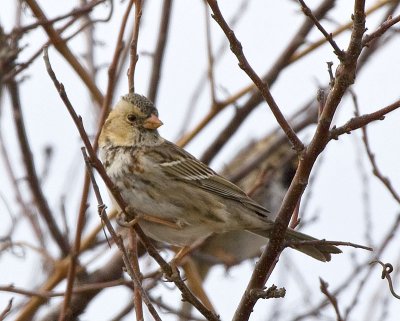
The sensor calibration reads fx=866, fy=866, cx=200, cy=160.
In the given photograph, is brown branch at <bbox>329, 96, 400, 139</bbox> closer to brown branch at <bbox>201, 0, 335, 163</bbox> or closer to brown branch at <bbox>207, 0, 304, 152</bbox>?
brown branch at <bbox>207, 0, 304, 152</bbox>

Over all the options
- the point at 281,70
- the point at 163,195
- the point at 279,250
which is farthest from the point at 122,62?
the point at 279,250

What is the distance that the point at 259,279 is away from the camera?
278 cm

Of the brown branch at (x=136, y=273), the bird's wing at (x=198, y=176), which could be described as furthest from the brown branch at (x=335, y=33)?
the brown branch at (x=136, y=273)

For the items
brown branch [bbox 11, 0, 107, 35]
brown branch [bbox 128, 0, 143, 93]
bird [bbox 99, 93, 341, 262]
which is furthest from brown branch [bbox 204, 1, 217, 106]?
brown branch [bbox 128, 0, 143, 93]

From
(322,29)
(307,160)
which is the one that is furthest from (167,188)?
(322,29)

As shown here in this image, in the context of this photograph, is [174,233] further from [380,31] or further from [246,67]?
[380,31]

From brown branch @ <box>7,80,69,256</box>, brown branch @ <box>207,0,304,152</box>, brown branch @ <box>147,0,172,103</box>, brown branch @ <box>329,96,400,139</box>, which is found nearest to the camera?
brown branch @ <box>207,0,304,152</box>

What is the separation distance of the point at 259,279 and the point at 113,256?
5.88ft

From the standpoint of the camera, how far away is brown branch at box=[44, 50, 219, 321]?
2368 millimetres

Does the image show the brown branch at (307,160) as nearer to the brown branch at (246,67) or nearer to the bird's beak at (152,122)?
the brown branch at (246,67)

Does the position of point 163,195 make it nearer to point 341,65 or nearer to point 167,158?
point 167,158

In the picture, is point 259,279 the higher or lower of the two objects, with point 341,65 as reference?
lower

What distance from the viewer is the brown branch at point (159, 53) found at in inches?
185

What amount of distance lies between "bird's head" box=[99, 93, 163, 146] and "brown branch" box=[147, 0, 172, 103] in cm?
72
